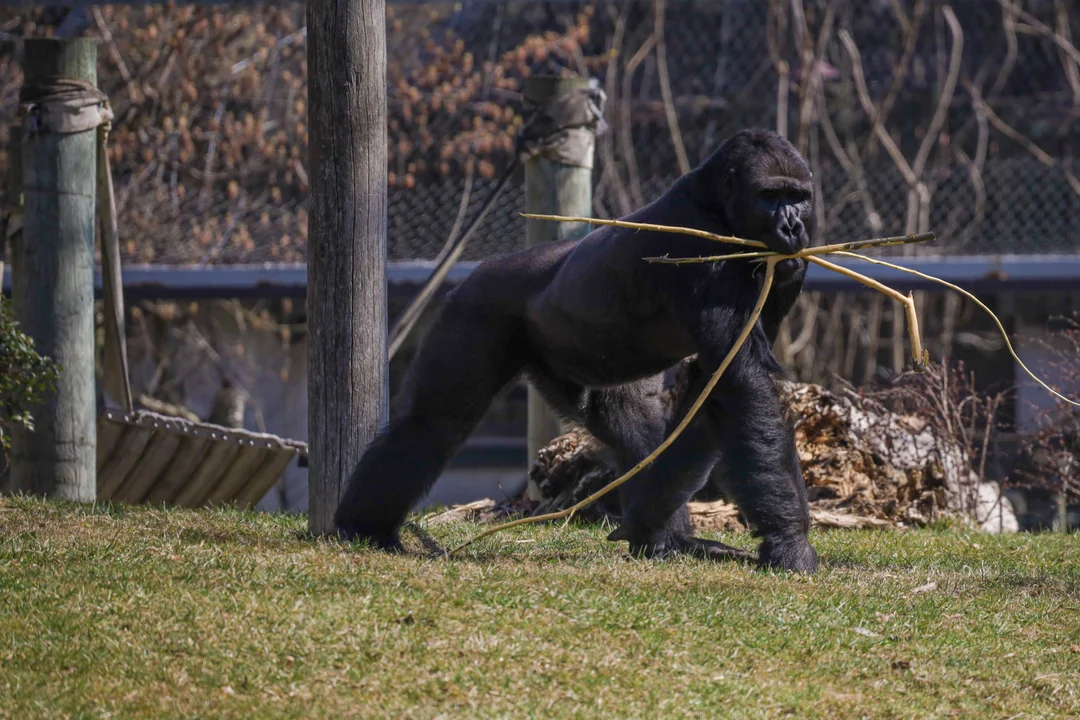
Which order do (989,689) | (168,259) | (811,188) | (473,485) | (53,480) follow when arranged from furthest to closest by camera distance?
(473,485)
(168,259)
(53,480)
(811,188)
(989,689)

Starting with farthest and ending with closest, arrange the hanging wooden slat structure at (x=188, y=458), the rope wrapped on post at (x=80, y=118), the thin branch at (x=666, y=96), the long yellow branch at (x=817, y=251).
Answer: the thin branch at (x=666, y=96), the hanging wooden slat structure at (x=188, y=458), the rope wrapped on post at (x=80, y=118), the long yellow branch at (x=817, y=251)

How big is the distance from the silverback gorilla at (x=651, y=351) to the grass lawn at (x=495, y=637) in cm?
33

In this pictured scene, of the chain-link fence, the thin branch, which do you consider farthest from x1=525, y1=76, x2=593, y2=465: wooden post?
the thin branch

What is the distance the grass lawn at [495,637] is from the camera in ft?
10.2

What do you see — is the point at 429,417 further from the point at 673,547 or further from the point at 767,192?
the point at 767,192

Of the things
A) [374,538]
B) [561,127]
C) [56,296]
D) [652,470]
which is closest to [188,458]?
[56,296]

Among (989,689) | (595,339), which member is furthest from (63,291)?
(989,689)

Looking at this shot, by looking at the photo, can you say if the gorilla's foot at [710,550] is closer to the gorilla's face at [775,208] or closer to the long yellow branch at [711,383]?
the long yellow branch at [711,383]

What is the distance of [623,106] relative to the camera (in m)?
12.9

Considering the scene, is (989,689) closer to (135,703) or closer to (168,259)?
(135,703)

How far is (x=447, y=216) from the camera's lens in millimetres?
11461

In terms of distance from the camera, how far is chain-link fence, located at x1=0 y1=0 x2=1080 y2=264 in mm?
11445

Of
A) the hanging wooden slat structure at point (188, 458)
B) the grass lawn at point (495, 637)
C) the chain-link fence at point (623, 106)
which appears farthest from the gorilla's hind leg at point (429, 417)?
the chain-link fence at point (623, 106)

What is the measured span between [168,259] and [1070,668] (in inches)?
350
